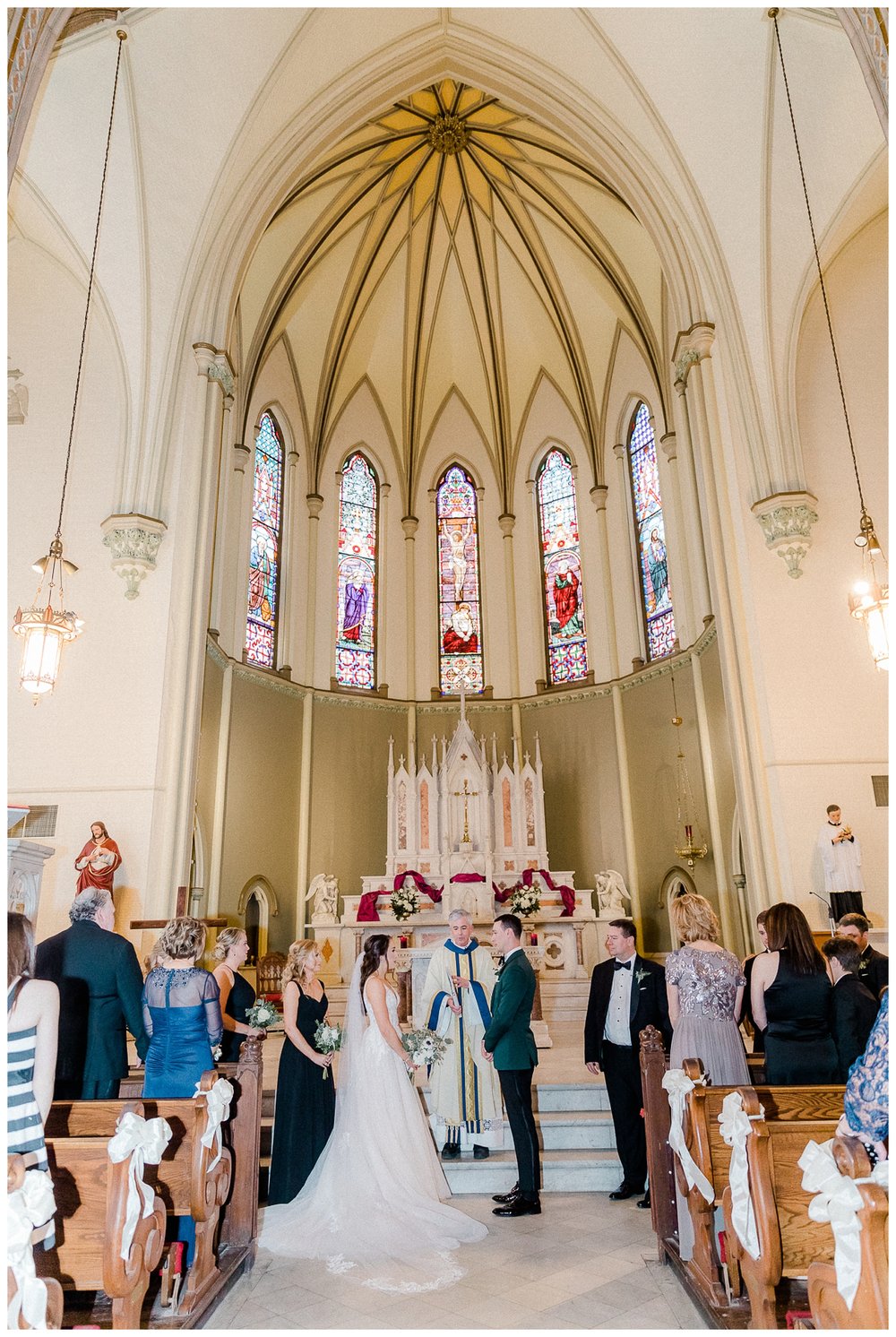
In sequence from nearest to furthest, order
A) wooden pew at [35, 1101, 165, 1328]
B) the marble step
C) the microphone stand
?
wooden pew at [35, 1101, 165, 1328]
the marble step
the microphone stand

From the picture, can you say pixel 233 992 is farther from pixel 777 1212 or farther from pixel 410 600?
pixel 410 600

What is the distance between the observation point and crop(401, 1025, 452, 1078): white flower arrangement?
5.51 meters

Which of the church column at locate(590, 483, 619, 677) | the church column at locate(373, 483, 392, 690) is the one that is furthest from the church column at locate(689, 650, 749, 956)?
the church column at locate(373, 483, 392, 690)

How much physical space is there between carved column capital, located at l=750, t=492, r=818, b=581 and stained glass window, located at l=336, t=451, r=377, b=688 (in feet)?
29.5

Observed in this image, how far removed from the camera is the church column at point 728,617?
8.67 meters

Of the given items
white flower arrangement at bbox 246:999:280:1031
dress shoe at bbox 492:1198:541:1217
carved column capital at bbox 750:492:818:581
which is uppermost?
carved column capital at bbox 750:492:818:581

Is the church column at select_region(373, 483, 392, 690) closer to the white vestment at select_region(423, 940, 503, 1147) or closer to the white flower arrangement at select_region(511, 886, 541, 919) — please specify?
the white flower arrangement at select_region(511, 886, 541, 919)

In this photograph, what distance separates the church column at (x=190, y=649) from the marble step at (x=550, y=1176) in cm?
389

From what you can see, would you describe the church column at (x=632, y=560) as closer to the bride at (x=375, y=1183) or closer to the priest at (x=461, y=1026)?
the priest at (x=461, y=1026)

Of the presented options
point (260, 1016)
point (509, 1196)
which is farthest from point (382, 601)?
point (509, 1196)

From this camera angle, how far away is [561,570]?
56.9 ft

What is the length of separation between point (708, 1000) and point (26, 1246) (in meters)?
3.28

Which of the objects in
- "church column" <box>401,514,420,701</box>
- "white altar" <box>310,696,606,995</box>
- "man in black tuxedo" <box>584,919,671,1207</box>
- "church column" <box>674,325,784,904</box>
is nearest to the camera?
"man in black tuxedo" <box>584,919,671,1207</box>

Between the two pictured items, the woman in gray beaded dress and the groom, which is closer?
the woman in gray beaded dress
